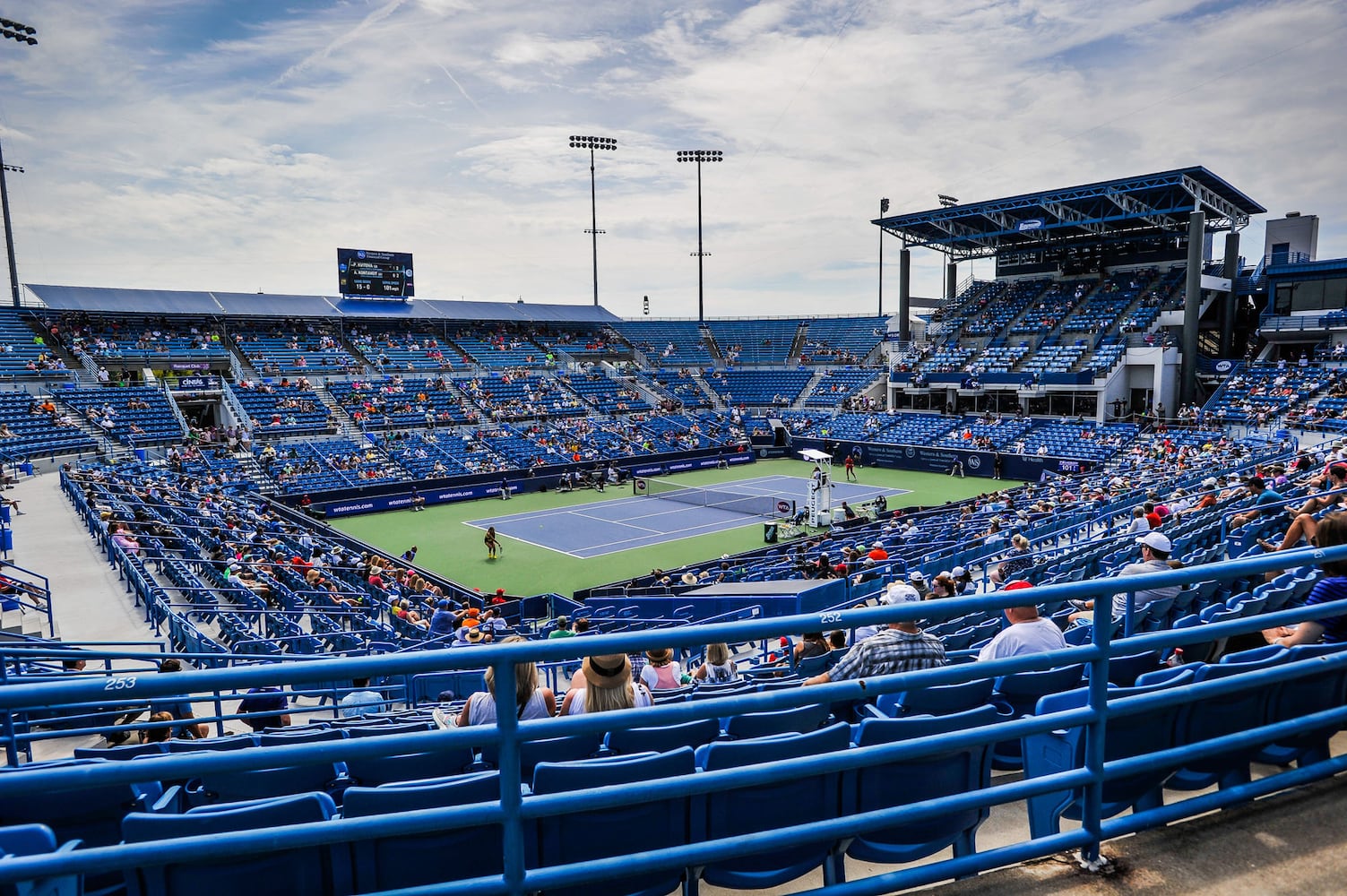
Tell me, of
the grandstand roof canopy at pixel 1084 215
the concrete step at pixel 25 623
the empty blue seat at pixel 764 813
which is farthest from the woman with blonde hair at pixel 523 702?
the grandstand roof canopy at pixel 1084 215

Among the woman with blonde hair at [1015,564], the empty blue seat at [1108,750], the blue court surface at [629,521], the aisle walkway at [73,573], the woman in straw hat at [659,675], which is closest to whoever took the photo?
the empty blue seat at [1108,750]

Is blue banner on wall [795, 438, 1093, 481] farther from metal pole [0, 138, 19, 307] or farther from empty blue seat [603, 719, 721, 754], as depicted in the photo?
metal pole [0, 138, 19, 307]

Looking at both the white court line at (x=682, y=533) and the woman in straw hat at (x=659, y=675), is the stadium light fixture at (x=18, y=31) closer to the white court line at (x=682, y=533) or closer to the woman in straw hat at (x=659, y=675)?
the white court line at (x=682, y=533)

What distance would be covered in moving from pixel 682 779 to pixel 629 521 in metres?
31.8

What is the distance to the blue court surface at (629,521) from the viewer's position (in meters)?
30.6

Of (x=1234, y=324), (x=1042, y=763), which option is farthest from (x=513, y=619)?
(x=1234, y=324)

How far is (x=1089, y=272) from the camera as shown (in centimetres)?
5934

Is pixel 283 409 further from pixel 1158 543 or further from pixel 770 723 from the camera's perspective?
pixel 770 723

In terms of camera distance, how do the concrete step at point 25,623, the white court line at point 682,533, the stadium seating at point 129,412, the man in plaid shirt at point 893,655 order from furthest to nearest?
the stadium seating at point 129,412, the white court line at point 682,533, the concrete step at point 25,623, the man in plaid shirt at point 893,655

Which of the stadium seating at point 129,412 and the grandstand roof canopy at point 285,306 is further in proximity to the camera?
the grandstand roof canopy at point 285,306

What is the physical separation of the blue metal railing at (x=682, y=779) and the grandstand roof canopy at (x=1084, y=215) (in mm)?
50782

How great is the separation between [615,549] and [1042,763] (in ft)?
85.2

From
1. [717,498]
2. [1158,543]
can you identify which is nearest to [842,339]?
[717,498]

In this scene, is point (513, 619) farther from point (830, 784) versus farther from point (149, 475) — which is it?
point (149, 475)
